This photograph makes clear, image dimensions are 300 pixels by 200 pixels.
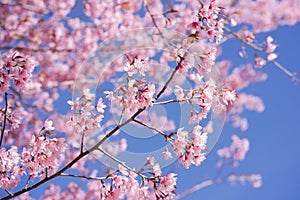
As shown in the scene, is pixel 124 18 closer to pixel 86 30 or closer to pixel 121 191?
pixel 86 30

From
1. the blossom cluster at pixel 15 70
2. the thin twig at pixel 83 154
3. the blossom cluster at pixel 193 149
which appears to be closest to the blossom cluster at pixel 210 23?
the thin twig at pixel 83 154

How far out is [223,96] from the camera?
2676 millimetres

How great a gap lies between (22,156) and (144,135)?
36.2 inches

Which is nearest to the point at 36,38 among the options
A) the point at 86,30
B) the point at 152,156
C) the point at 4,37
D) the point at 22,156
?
the point at 4,37

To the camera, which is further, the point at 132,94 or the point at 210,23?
the point at 210,23

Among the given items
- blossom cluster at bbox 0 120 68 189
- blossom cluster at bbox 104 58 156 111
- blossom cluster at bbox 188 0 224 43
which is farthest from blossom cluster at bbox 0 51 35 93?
Result: blossom cluster at bbox 188 0 224 43

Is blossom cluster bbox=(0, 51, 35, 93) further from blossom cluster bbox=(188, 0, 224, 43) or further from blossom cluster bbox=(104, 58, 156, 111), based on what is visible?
blossom cluster bbox=(188, 0, 224, 43)

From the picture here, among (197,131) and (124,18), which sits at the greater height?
(124,18)

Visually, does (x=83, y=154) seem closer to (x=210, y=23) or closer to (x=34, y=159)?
(x=34, y=159)

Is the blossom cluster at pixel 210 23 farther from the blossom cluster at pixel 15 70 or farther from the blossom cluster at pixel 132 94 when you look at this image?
the blossom cluster at pixel 15 70

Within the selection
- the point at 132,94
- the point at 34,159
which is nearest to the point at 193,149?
the point at 132,94

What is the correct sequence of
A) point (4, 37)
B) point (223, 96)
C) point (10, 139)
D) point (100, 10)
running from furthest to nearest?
point (100, 10)
point (4, 37)
point (10, 139)
point (223, 96)

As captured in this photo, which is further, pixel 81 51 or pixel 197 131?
pixel 81 51

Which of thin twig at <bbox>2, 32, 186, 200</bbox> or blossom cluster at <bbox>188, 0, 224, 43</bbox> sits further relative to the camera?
blossom cluster at <bbox>188, 0, 224, 43</bbox>
